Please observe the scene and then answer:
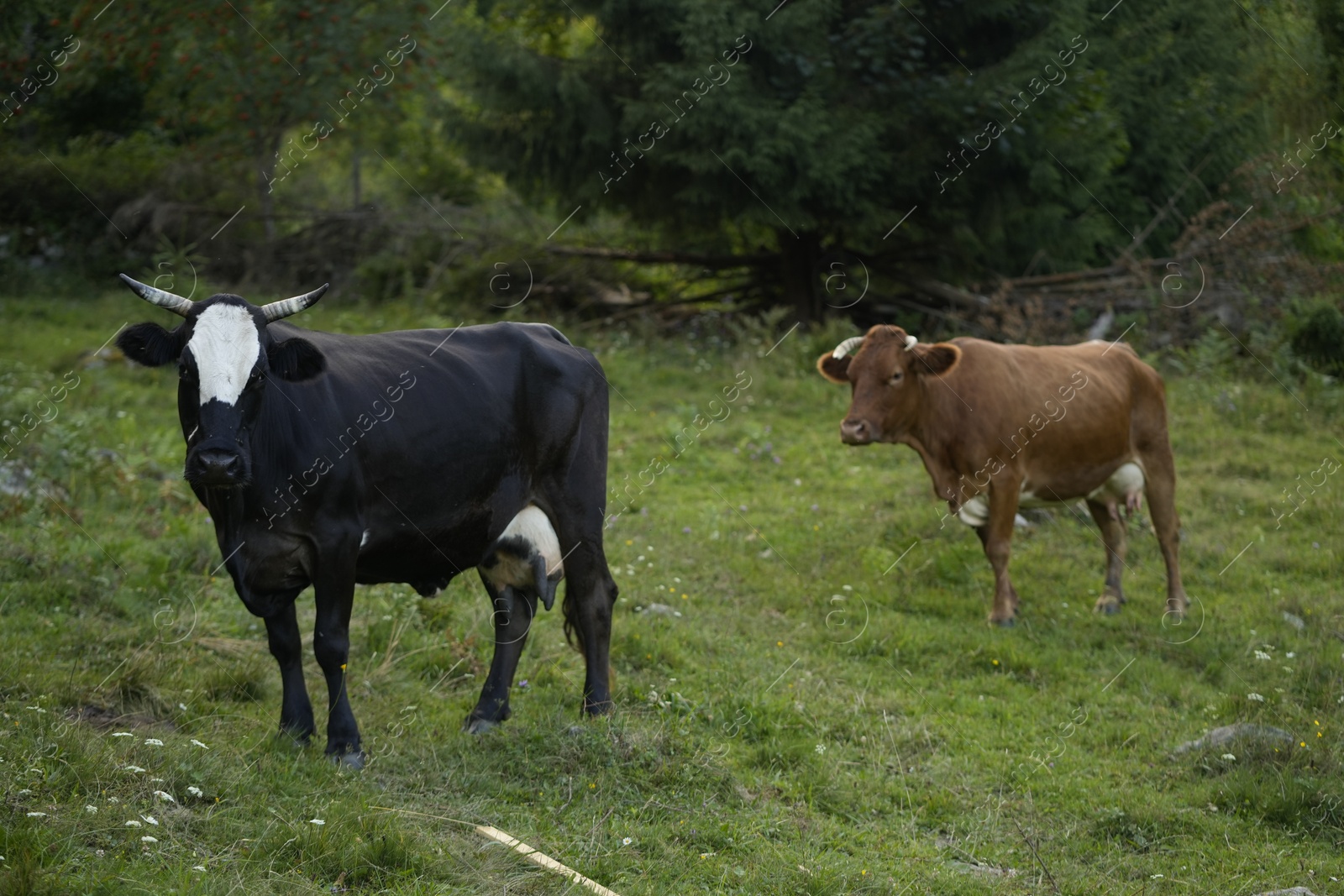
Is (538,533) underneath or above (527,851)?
above

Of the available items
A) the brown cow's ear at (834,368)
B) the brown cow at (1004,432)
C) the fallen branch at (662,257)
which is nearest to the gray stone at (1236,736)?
the brown cow at (1004,432)

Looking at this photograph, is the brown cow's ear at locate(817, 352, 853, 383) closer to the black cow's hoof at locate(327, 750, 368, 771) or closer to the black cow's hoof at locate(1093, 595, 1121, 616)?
the black cow's hoof at locate(1093, 595, 1121, 616)

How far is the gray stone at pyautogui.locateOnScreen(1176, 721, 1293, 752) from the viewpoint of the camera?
5.95 m

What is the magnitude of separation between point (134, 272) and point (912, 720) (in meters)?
14.1

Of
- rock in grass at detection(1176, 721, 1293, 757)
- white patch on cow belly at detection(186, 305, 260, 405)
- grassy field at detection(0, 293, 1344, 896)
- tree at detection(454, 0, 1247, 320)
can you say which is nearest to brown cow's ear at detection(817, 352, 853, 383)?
grassy field at detection(0, 293, 1344, 896)

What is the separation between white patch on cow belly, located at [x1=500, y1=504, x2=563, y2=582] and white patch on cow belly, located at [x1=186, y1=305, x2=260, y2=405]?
1625 millimetres

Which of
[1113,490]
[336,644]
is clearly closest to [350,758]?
[336,644]

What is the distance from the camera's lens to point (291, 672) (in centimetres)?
542

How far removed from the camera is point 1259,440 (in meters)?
11.6

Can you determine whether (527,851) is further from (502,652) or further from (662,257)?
(662,257)

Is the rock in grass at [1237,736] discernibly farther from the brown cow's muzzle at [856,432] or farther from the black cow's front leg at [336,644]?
the black cow's front leg at [336,644]

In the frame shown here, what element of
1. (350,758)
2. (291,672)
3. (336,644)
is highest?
(336,644)

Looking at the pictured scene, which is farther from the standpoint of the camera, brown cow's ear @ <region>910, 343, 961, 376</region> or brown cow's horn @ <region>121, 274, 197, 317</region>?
brown cow's ear @ <region>910, 343, 961, 376</region>

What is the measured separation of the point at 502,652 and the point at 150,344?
222 cm
